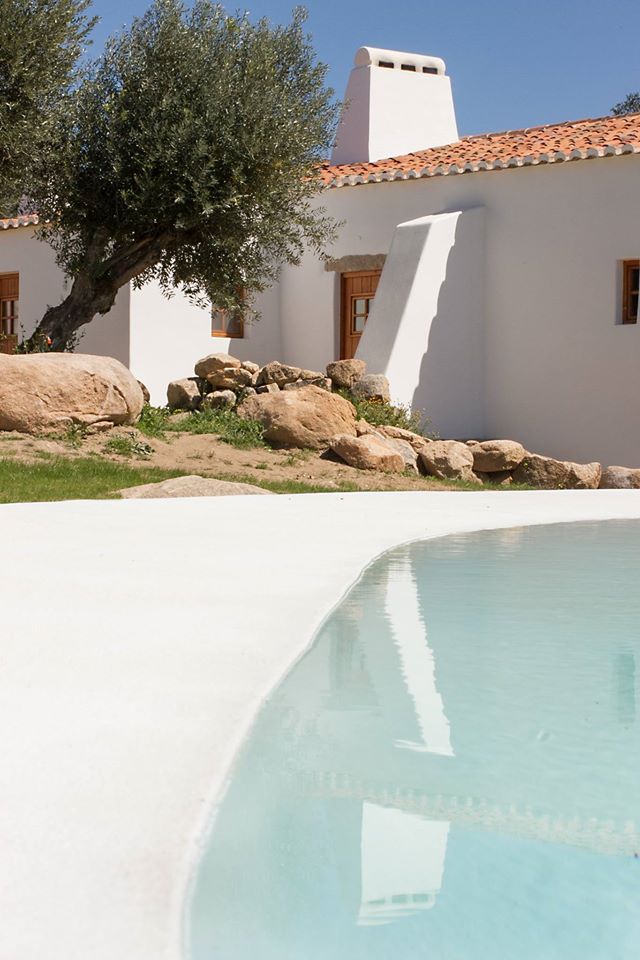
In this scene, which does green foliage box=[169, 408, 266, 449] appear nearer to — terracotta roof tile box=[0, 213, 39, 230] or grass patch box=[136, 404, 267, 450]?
grass patch box=[136, 404, 267, 450]

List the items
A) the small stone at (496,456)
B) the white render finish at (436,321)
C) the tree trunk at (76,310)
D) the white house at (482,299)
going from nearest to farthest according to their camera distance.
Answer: the small stone at (496,456), the tree trunk at (76,310), the white house at (482,299), the white render finish at (436,321)

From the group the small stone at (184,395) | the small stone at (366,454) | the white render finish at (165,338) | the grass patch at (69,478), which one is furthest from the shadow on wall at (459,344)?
the grass patch at (69,478)

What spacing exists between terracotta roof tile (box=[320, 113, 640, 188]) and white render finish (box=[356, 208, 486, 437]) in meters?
0.89

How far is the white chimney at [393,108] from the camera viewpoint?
2217 centimetres

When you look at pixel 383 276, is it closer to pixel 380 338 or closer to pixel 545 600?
pixel 380 338

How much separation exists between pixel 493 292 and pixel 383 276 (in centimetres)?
173

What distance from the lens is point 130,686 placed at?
3658 millimetres

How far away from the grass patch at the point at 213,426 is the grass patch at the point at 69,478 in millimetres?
1675

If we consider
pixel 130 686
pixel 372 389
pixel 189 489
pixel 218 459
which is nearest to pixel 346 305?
pixel 372 389

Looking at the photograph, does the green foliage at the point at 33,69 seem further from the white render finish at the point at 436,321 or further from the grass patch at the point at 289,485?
the white render finish at the point at 436,321

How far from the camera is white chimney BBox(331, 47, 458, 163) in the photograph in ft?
72.7

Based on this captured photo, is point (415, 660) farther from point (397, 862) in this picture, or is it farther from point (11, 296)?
point (11, 296)

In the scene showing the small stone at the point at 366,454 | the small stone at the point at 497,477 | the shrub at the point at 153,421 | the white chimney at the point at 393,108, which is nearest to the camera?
the small stone at the point at 366,454

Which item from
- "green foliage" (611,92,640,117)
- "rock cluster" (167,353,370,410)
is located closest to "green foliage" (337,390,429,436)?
"rock cluster" (167,353,370,410)
